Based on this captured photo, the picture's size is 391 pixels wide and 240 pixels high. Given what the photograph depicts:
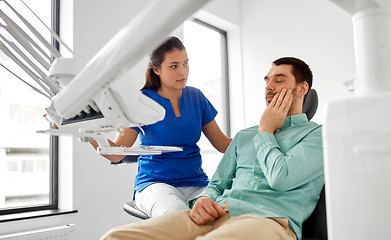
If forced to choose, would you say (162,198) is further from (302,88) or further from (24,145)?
(24,145)

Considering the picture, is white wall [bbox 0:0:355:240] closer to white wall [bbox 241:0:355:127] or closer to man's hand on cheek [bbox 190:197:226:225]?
white wall [bbox 241:0:355:127]

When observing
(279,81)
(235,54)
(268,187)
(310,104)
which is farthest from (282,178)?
(235,54)

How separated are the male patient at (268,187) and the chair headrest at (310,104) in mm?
131

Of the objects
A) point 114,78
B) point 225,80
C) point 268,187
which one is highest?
point 225,80

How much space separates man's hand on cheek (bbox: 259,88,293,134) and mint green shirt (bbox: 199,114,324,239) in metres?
0.06

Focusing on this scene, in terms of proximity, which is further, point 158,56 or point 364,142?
point 158,56

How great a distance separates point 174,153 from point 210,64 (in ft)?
8.81

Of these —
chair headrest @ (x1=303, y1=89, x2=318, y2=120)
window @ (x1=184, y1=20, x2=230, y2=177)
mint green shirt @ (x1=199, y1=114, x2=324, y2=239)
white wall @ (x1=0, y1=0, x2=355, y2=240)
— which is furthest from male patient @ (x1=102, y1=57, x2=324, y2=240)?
window @ (x1=184, y1=20, x2=230, y2=177)

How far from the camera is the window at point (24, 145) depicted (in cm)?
235

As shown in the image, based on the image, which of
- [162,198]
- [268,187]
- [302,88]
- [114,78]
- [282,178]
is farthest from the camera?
[302,88]

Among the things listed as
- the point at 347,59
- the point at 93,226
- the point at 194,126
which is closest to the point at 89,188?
the point at 93,226

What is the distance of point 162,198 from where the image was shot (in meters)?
1.40

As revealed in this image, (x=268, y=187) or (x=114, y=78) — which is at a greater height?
(x=114, y=78)

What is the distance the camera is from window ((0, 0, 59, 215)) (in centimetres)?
235
